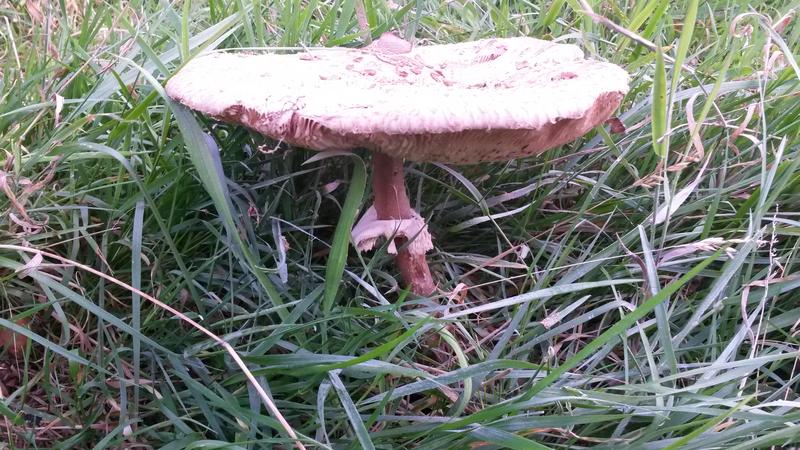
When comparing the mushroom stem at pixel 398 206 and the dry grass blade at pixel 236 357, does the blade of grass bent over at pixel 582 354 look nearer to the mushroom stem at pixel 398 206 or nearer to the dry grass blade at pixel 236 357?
the dry grass blade at pixel 236 357

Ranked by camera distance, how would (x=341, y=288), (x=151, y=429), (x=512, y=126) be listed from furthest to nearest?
(x=341, y=288) < (x=151, y=429) < (x=512, y=126)

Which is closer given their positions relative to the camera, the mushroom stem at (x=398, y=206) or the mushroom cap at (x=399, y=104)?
the mushroom cap at (x=399, y=104)

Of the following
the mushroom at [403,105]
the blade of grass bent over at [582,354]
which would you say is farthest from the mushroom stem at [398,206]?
the blade of grass bent over at [582,354]

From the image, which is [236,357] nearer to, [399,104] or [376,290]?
[376,290]

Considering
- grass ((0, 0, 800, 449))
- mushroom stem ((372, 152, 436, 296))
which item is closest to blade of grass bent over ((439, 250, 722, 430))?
grass ((0, 0, 800, 449))

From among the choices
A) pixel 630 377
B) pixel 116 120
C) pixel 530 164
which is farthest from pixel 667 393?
pixel 116 120

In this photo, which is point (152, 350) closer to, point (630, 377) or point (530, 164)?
point (630, 377)
